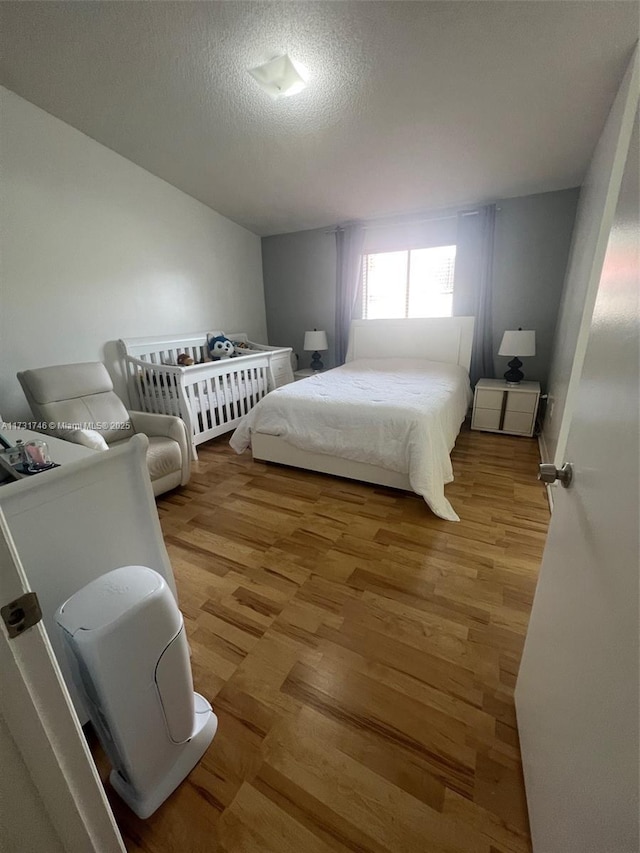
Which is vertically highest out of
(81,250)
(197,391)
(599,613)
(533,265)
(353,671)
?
(81,250)

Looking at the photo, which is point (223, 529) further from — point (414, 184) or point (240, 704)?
point (414, 184)

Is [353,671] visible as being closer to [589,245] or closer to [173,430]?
[173,430]

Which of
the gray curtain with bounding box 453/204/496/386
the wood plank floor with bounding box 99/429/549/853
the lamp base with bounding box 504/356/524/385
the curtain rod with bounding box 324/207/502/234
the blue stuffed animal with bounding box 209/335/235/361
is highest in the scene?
the curtain rod with bounding box 324/207/502/234

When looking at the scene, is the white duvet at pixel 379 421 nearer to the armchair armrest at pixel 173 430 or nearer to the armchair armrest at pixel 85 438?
the armchair armrest at pixel 173 430

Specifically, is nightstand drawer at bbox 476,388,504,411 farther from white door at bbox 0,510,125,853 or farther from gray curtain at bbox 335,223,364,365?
white door at bbox 0,510,125,853

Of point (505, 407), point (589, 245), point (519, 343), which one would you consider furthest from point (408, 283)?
point (589, 245)

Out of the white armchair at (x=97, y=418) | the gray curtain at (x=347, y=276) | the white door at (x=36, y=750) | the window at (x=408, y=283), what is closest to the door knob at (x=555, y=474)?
the white door at (x=36, y=750)

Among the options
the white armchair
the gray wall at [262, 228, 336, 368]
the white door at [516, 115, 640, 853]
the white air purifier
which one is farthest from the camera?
the gray wall at [262, 228, 336, 368]

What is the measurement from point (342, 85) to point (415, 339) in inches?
91.3

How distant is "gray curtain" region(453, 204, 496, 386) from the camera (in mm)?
3406

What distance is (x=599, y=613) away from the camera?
1.78 ft

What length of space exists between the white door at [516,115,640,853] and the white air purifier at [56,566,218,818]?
854mm

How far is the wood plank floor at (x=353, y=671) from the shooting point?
2.85ft

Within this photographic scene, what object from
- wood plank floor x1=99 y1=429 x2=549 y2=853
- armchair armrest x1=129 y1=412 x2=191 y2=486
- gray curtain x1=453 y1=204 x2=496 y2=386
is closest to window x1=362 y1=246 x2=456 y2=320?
gray curtain x1=453 y1=204 x2=496 y2=386
